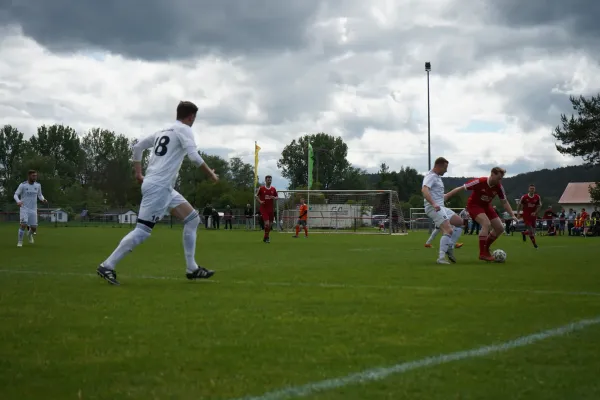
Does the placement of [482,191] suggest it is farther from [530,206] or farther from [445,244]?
[530,206]

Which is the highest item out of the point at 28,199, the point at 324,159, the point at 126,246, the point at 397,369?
the point at 324,159

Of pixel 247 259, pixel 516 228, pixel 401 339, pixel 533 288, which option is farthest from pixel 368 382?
pixel 516 228

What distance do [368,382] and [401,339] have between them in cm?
137

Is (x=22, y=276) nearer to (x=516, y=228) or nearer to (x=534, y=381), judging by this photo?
(x=534, y=381)

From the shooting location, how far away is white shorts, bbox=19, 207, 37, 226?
860 inches

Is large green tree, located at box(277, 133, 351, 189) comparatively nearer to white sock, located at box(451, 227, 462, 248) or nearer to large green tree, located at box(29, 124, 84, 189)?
large green tree, located at box(29, 124, 84, 189)

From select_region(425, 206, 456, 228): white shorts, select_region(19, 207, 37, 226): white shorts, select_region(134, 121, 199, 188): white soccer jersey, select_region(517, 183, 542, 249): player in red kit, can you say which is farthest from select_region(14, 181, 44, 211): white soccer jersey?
select_region(517, 183, 542, 249): player in red kit

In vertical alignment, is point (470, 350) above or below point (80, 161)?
below

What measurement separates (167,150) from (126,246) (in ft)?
4.36

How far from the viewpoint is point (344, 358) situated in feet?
15.5

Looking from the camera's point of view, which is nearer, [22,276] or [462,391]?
[462,391]

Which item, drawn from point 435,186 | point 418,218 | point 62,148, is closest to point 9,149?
point 62,148

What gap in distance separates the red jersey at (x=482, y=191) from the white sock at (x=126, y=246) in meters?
7.50

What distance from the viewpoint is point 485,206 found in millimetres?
15086
